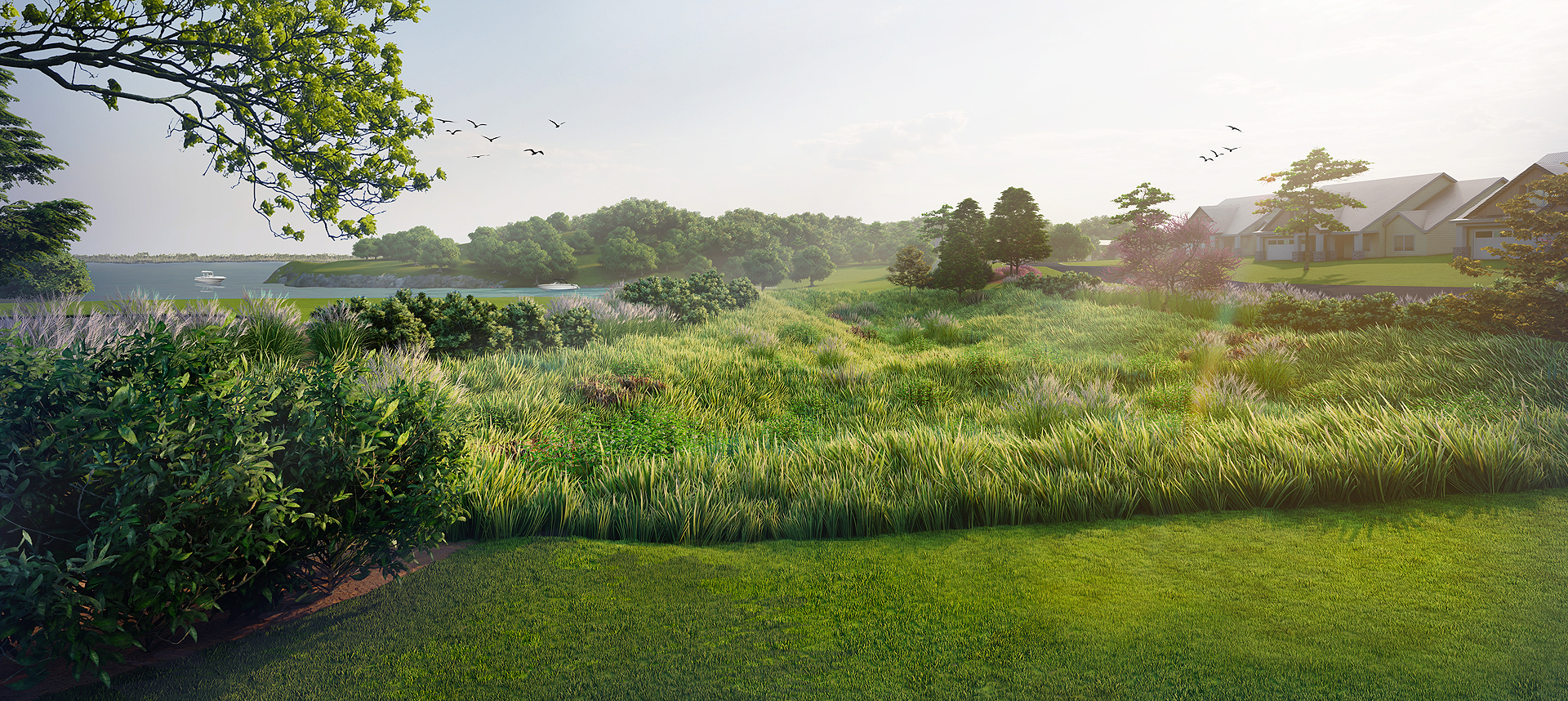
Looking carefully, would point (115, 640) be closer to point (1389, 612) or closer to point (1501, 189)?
point (1389, 612)

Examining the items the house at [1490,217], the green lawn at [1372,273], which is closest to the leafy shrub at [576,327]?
the house at [1490,217]

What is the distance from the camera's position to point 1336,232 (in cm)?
2797

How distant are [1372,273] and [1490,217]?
7.40 meters

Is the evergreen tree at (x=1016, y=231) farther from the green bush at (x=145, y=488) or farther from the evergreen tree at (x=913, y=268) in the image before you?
the green bush at (x=145, y=488)

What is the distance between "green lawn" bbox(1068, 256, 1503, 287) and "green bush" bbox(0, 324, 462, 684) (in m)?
21.2

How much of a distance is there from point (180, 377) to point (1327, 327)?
14.4m

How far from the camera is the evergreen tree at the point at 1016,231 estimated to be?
26.9 meters

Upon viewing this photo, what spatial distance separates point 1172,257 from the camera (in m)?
20.1

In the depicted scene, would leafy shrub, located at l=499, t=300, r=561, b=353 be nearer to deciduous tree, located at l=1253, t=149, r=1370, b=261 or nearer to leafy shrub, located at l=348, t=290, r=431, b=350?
leafy shrub, located at l=348, t=290, r=431, b=350

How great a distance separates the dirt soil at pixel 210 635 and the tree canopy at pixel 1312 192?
32.8m

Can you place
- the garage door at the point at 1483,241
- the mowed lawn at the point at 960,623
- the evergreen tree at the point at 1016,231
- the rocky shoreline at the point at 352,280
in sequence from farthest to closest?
the rocky shoreline at the point at 352,280 < the evergreen tree at the point at 1016,231 < the garage door at the point at 1483,241 < the mowed lawn at the point at 960,623

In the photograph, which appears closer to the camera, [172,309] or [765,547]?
[765,547]

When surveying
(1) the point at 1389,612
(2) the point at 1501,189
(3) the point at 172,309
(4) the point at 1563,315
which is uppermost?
(2) the point at 1501,189

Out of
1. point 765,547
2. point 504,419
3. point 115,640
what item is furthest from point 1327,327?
point 115,640
